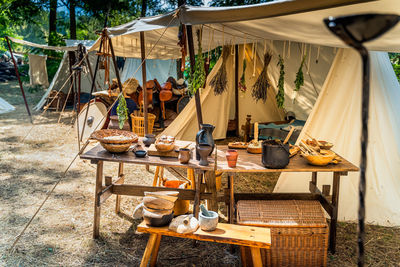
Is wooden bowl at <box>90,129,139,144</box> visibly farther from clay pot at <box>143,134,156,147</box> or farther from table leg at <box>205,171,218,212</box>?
table leg at <box>205,171,218,212</box>

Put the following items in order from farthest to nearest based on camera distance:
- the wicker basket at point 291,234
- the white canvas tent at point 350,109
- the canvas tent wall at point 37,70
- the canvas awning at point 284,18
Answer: the canvas tent wall at point 37,70
the white canvas tent at point 350,109
the wicker basket at point 291,234
the canvas awning at point 284,18

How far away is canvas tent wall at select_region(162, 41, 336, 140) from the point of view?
5383 mm

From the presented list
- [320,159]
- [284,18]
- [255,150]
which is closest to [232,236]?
[320,159]

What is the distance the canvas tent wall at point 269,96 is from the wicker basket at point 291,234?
98.0 inches

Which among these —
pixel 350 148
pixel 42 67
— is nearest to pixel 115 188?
pixel 350 148

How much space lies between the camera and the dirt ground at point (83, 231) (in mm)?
2879

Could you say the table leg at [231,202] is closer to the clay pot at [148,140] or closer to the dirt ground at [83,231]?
the dirt ground at [83,231]

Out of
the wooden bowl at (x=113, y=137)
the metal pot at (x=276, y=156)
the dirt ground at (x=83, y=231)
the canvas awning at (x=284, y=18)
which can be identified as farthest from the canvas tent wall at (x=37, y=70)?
the metal pot at (x=276, y=156)

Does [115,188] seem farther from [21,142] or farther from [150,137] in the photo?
[21,142]

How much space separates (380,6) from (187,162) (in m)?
1.89

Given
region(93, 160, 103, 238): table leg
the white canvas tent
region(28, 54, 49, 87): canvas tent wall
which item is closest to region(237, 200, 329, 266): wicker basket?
the white canvas tent

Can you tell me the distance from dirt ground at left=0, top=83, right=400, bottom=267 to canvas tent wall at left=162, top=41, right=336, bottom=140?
1427 millimetres

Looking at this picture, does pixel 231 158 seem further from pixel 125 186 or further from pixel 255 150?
pixel 125 186

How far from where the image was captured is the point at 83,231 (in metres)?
3.29
